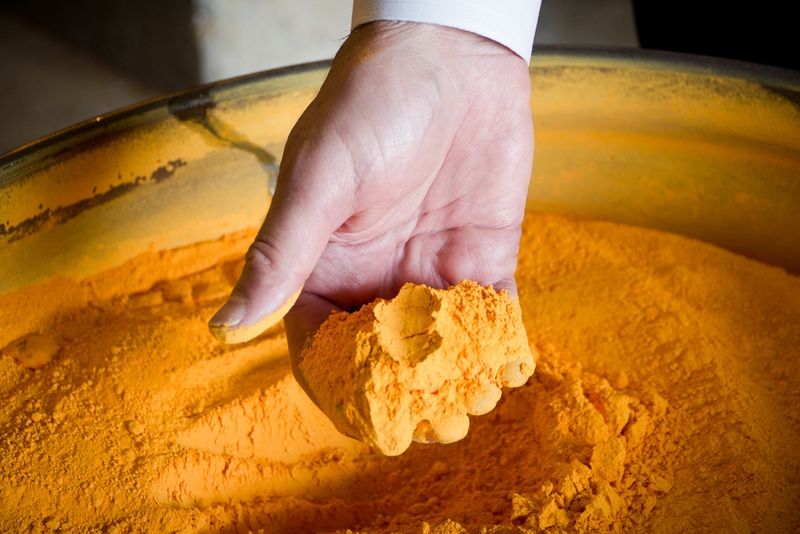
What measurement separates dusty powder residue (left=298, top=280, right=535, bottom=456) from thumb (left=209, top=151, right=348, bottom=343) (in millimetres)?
91

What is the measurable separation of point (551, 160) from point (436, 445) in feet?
1.68

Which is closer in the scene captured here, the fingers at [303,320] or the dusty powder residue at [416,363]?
the dusty powder residue at [416,363]

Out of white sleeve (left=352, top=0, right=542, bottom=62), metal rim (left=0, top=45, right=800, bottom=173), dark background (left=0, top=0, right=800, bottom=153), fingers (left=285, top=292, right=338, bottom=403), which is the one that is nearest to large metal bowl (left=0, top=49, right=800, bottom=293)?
metal rim (left=0, top=45, right=800, bottom=173)

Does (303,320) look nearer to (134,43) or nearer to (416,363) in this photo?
(416,363)

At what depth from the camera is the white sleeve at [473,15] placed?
99 cm

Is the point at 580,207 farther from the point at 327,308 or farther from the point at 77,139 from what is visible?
the point at 77,139

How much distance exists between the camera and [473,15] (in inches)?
39.9

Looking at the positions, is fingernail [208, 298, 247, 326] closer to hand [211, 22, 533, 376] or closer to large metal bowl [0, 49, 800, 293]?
hand [211, 22, 533, 376]

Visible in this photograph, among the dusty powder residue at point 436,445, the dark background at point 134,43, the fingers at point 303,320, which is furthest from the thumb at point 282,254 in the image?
the dark background at point 134,43

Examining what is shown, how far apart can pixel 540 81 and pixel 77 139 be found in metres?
0.64

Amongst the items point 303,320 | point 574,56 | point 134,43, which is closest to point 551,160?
point 574,56

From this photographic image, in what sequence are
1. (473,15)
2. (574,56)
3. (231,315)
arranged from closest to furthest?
1. (231,315)
2. (473,15)
3. (574,56)

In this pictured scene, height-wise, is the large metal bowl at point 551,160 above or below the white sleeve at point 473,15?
below

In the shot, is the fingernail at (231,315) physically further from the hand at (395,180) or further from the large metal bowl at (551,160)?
the large metal bowl at (551,160)
